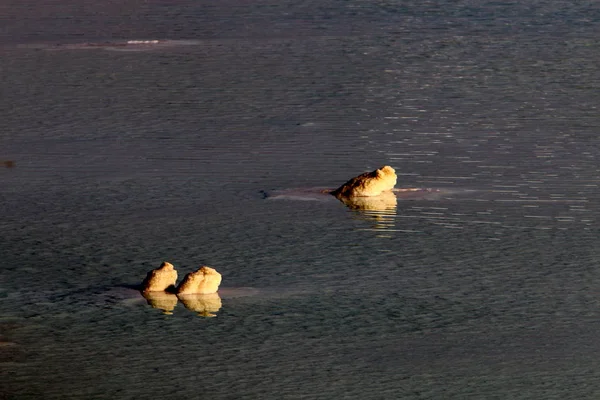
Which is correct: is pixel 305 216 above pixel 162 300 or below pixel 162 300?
below

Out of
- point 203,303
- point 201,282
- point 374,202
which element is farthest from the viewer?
point 374,202

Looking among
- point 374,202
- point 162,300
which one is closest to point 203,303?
point 162,300

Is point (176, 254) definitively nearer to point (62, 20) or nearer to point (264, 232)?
point (264, 232)

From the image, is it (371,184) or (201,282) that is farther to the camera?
(371,184)

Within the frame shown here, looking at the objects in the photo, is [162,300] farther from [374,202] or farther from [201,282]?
[374,202]

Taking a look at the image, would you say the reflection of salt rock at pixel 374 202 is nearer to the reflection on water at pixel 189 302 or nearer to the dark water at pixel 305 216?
the dark water at pixel 305 216

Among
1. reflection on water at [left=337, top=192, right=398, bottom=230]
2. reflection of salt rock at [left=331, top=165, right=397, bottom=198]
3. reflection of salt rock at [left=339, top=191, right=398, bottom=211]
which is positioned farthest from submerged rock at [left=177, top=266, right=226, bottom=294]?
reflection of salt rock at [left=331, top=165, right=397, bottom=198]

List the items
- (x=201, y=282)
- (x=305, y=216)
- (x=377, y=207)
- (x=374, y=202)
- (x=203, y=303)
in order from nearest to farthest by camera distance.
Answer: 1. (x=203, y=303)
2. (x=201, y=282)
3. (x=305, y=216)
4. (x=377, y=207)
5. (x=374, y=202)

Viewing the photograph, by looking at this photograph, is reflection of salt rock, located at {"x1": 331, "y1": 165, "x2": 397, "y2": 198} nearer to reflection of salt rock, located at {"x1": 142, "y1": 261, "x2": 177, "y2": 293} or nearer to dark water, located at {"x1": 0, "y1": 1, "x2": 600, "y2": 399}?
dark water, located at {"x1": 0, "y1": 1, "x2": 600, "y2": 399}
